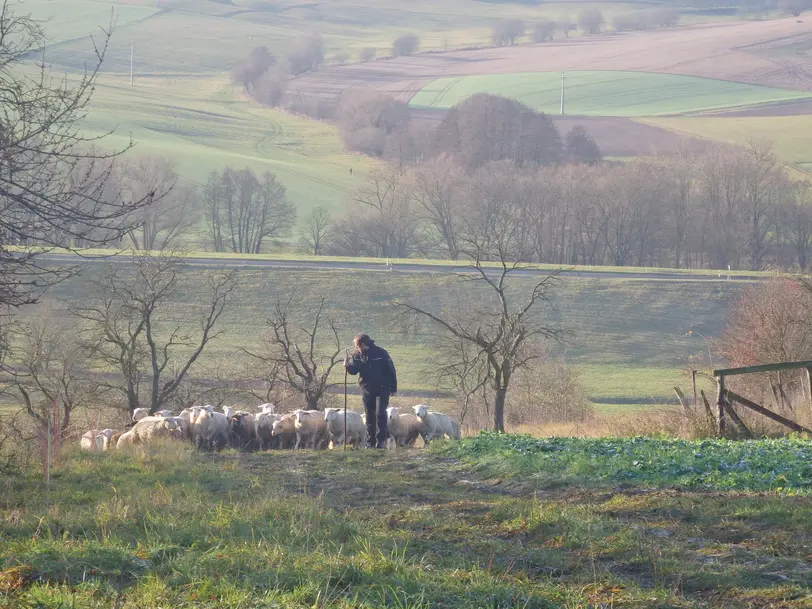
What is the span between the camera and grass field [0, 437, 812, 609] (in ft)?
20.6

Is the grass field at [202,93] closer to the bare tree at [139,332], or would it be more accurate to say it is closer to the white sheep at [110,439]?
the bare tree at [139,332]

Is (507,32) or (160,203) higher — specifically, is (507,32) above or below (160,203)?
above

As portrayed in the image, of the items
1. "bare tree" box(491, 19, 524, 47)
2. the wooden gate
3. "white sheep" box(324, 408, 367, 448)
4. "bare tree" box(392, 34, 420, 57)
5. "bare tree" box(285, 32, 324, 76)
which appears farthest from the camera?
"bare tree" box(491, 19, 524, 47)

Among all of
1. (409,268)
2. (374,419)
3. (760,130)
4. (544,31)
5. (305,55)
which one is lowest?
(374,419)

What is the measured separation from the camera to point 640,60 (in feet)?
487

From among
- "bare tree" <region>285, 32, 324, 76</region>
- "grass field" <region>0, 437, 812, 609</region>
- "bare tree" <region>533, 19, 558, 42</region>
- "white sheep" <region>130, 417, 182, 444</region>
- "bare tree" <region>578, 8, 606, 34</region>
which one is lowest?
"white sheep" <region>130, 417, 182, 444</region>

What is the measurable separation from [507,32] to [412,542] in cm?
18479

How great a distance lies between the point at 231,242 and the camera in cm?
8225

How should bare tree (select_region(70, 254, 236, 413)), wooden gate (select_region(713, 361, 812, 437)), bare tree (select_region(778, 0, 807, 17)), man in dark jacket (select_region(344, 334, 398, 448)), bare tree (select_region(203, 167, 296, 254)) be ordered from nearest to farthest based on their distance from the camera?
wooden gate (select_region(713, 361, 812, 437)) → man in dark jacket (select_region(344, 334, 398, 448)) → bare tree (select_region(70, 254, 236, 413)) → bare tree (select_region(203, 167, 296, 254)) → bare tree (select_region(778, 0, 807, 17))

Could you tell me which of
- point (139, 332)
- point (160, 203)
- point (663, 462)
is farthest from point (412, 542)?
point (160, 203)

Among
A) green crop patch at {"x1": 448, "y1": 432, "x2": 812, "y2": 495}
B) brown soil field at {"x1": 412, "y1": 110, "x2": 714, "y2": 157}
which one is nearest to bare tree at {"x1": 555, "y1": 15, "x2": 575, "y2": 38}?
brown soil field at {"x1": 412, "y1": 110, "x2": 714, "y2": 157}

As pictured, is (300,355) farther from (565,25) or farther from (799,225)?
(565,25)

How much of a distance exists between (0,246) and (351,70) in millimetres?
147377

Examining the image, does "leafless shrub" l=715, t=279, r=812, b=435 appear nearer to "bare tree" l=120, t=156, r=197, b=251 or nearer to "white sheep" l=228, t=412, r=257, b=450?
"white sheep" l=228, t=412, r=257, b=450
